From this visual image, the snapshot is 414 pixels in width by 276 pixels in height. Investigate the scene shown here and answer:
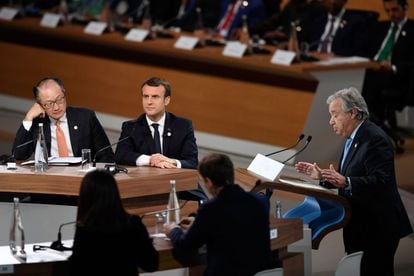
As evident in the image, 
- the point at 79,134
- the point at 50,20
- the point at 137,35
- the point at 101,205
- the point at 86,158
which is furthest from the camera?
the point at 50,20

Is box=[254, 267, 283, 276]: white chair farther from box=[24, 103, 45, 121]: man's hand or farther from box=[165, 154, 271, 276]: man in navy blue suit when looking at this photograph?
box=[24, 103, 45, 121]: man's hand

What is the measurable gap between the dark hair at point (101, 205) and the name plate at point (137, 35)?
19.3 feet

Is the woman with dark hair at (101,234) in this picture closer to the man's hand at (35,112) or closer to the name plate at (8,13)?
the man's hand at (35,112)

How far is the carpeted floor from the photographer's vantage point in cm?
890

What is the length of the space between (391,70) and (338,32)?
2.36 feet

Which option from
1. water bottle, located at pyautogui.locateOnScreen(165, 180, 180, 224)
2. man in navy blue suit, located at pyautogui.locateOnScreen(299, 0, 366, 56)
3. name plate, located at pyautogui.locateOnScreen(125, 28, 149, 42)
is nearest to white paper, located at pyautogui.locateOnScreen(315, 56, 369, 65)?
man in navy blue suit, located at pyautogui.locateOnScreen(299, 0, 366, 56)

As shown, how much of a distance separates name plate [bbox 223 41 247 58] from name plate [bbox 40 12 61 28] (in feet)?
6.86

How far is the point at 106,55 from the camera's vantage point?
10.9 metres

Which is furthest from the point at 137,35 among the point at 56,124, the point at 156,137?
the point at 156,137

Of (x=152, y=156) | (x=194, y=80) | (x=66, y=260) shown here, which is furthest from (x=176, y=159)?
(x=194, y=80)

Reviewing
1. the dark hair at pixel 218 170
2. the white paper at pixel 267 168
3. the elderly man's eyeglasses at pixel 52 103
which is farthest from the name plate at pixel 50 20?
the dark hair at pixel 218 170

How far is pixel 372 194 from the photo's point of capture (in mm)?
6141

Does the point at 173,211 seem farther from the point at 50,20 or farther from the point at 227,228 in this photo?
the point at 50,20

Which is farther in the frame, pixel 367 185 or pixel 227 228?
pixel 367 185
